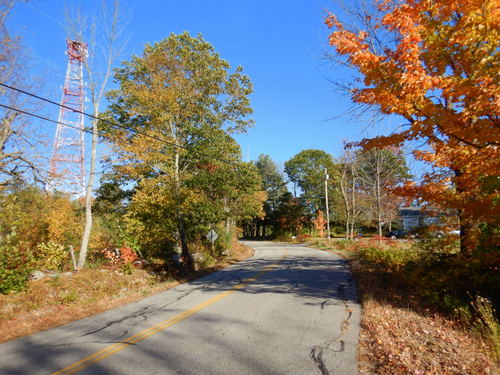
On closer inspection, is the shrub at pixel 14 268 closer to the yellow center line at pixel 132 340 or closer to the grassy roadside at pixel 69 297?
the grassy roadside at pixel 69 297

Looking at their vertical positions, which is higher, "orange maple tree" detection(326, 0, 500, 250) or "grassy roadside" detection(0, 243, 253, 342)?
"orange maple tree" detection(326, 0, 500, 250)

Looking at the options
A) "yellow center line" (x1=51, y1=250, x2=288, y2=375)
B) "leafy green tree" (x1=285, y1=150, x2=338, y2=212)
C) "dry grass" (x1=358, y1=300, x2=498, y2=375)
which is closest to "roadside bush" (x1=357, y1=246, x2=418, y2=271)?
"dry grass" (x1=358, y1=300, x2=498, y2=375)

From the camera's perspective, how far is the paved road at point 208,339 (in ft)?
14.1

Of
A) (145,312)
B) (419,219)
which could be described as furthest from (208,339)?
(419,219)

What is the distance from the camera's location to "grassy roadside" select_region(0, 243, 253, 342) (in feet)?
22.7

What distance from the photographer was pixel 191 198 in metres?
14.7

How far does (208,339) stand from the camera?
208 inches

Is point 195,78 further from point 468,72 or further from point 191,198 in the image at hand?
point 468,72

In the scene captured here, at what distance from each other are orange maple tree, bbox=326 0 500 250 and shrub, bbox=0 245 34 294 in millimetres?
10265

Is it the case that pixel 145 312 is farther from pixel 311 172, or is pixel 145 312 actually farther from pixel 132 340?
pixel 311 172

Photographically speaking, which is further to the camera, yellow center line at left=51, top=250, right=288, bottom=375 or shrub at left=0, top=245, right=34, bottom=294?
shrub at left=0, top=245, right=34, bottom=294

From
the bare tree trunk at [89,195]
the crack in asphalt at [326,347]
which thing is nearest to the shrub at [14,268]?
the bare tree trunk at [89,195]

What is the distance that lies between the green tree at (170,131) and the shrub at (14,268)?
5.13 m

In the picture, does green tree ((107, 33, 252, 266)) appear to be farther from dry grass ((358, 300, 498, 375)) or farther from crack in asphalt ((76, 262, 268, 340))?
dry grass ((358, 300, 498, 375))
